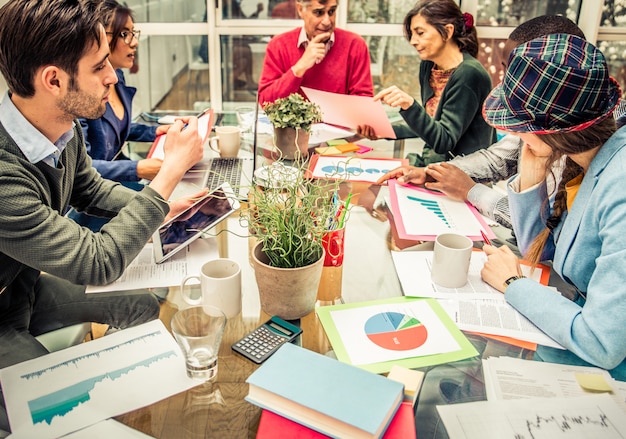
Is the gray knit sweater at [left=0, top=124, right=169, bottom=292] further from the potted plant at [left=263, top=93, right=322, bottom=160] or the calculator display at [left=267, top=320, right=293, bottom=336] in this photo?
the potted plant at [left=263, top=93, right=322, bottom=160]

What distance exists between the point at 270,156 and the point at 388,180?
0.49 meters

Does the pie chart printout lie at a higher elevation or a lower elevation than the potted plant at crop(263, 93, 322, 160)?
lower

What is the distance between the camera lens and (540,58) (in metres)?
1.09

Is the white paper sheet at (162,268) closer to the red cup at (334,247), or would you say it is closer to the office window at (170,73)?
the red cup at (334,247)

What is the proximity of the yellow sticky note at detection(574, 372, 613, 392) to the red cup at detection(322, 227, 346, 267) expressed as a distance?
0.53 m

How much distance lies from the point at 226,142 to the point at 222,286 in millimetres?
1053

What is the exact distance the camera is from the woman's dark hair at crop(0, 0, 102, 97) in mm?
1095

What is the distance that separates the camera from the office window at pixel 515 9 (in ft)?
11.6

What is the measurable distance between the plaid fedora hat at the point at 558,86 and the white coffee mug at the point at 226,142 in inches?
43.9

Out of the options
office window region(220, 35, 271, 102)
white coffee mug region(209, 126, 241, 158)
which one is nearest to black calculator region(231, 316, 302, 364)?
white coffee mug region(209, 126, 241, 158)

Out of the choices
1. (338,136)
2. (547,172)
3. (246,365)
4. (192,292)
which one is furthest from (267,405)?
(338,136)

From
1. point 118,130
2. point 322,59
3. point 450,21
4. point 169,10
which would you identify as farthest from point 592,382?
point 169,10

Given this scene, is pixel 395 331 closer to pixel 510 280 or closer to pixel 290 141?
pixel 510 280

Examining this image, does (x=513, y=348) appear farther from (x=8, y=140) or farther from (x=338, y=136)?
(x=338, y=136)
